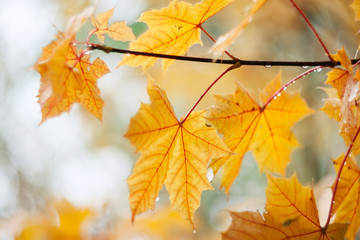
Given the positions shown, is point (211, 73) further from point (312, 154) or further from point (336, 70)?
point (336, 70)

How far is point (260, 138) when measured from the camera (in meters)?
1.17

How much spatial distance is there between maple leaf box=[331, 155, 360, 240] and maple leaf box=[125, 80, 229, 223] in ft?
1.04

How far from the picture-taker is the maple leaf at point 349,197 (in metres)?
0.83

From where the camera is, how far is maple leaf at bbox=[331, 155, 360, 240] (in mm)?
833

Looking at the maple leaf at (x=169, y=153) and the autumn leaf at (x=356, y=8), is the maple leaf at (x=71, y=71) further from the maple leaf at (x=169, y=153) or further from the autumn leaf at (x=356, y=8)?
the autumn leaf at (x=356, y=8)

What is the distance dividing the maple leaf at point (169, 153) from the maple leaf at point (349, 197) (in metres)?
0.32

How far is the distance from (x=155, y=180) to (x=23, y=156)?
4.09 meters

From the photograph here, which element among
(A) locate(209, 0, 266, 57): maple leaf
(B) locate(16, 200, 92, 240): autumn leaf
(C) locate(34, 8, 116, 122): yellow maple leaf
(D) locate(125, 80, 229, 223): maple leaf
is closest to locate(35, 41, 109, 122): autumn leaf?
(C) locate(34, 8, 116, 122): yellow maple leaf

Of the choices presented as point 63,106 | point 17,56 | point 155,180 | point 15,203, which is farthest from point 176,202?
point 17,56

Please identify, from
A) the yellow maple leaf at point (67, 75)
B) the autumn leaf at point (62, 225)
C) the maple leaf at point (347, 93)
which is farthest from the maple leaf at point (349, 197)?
the autumn leaf at point (62, 225)

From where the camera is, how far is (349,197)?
847 millimetres

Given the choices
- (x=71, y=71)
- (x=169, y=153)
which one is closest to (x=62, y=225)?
(x=169, y=153)

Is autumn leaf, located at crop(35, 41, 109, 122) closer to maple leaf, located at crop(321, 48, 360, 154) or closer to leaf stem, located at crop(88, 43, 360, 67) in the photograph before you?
leaf stem, located at crop(88, 43, 360, 67)

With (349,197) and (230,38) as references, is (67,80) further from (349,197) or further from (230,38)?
(349,197)
